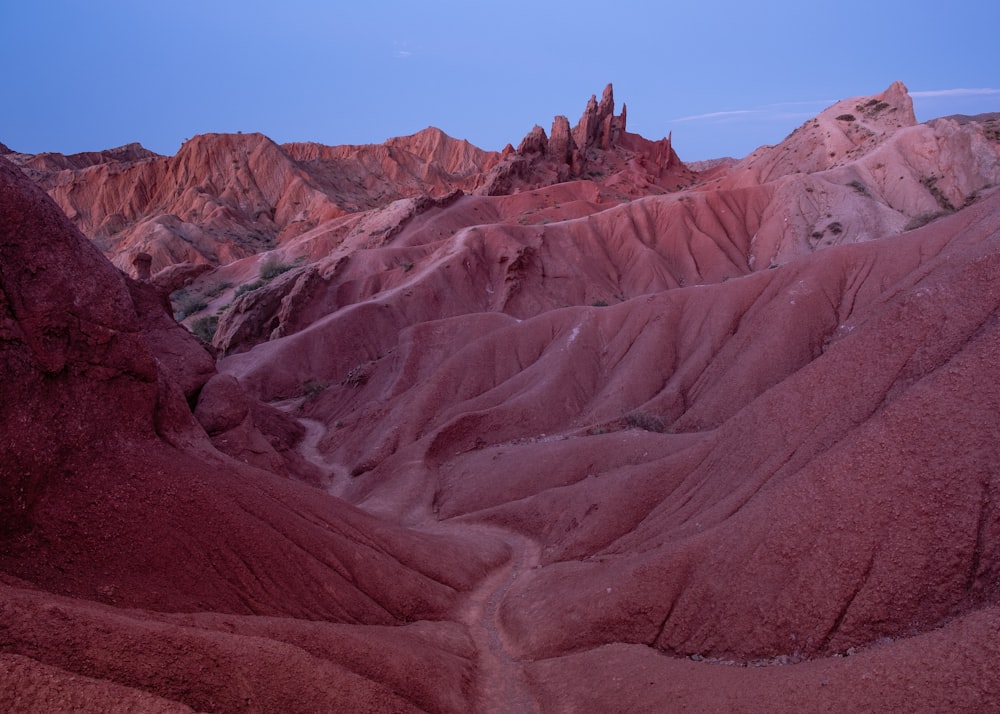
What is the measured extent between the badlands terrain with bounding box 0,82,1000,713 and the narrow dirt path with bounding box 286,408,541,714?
0.10m

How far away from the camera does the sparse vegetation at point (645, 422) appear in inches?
858

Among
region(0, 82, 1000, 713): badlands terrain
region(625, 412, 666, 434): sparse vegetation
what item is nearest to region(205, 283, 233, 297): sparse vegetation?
region(0, 82, 1000, 713): badlands terrain

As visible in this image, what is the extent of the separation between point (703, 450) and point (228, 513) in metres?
9.89

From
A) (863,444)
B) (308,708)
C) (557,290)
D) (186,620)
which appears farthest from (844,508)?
(557,290)

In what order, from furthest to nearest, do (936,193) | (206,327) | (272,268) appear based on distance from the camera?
1. (272,268)
2. (206,327)
3. (936,193)

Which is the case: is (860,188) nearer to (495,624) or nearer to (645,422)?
(645,422)

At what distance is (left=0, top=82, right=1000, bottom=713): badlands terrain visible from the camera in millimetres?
6578

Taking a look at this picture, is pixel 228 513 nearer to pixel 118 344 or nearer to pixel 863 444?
pixel 118 344

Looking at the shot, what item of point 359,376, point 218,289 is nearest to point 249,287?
point 218,289

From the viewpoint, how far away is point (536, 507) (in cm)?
1741


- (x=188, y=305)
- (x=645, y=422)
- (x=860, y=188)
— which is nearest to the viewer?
(x=645, y=422)

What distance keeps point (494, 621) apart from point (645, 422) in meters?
11.2

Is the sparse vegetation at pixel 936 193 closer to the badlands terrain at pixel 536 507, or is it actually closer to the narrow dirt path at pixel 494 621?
the badlands terrain at pixel 536 507

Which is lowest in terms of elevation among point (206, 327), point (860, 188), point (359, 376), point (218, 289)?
point (359, 376)
